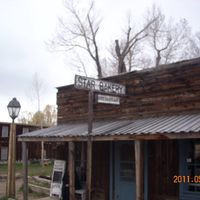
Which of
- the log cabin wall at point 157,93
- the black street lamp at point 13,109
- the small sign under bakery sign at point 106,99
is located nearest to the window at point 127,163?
the log cabin wall at point 157,93

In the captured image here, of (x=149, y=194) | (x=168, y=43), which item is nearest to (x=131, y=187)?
(x=149, y=194)

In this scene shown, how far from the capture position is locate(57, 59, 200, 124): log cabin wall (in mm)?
8945

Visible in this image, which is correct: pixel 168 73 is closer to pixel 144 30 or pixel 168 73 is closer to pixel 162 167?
pixel 162 167

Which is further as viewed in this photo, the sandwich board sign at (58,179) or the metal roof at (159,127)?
the sandwich board sign at (58,179)

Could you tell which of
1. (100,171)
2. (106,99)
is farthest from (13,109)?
(106,99)

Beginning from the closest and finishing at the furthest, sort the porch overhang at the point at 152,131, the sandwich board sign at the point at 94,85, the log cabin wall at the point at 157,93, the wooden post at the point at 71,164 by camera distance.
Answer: the porch overhang at the point at 152,131, the sandwich board sign at the point at 94,85, the log cabin wall at the point at 157,93, the wooden post at the point at 71,164

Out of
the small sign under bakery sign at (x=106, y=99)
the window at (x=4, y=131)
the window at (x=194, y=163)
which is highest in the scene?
the small sign under bakery sign at (x=106, y=99)

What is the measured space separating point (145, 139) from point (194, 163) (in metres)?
1.85

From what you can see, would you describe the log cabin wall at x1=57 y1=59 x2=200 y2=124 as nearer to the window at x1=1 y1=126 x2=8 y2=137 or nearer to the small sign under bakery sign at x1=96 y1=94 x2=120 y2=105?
the small sign under bakery sign at x1=96 y1=94 x2=120 y2=105

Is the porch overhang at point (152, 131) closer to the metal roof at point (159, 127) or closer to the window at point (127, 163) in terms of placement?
the metal roof at point (159, 127)

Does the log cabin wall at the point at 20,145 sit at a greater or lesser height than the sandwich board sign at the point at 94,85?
lesser

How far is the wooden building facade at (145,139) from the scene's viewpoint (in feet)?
26.2

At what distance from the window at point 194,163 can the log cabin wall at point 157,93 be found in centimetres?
90
